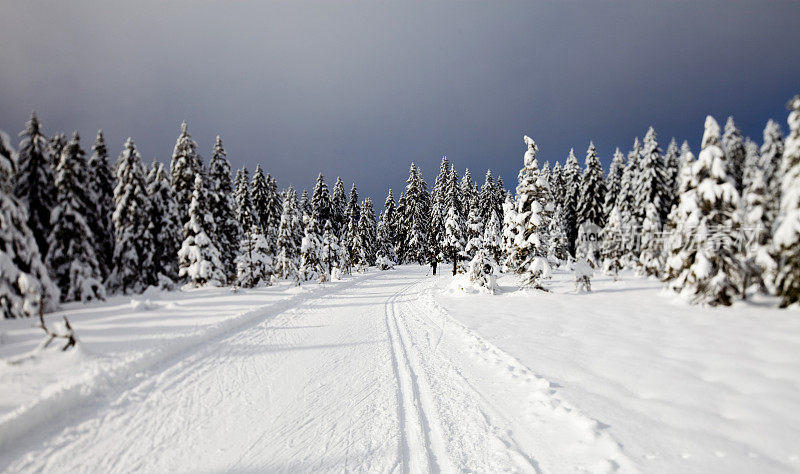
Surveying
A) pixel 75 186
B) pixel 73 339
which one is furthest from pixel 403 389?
pixel 75 186

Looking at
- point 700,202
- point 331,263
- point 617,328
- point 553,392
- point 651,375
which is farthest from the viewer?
point 331,263

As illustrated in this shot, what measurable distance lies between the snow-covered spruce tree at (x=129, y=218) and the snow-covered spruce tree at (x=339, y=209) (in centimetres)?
3132

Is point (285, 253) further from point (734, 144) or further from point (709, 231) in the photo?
point (734, 144)

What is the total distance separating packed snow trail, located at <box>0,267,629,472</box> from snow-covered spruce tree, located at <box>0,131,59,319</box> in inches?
98.6

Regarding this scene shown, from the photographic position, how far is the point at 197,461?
12.1 feet

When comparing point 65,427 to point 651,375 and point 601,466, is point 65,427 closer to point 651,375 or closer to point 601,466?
point 601,466

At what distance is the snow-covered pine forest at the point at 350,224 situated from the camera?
7.25 m

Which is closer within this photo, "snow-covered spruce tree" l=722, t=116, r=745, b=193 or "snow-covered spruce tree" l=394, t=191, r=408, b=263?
"snow-covered spruce tree" l=722, t=116, r=745, b=193

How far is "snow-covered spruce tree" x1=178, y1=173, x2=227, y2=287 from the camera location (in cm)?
2212

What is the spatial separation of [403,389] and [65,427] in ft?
16.1

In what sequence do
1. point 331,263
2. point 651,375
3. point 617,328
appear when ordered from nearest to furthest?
point 651,375 < point 617,328 < point 331,263

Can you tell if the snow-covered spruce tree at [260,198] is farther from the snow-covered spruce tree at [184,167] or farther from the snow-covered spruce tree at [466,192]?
the snow-covered spruce tree at [466,192]

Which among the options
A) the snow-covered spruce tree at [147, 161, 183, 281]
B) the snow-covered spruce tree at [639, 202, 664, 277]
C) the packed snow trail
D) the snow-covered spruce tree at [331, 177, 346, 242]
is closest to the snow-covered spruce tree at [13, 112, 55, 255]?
the packed snow trail

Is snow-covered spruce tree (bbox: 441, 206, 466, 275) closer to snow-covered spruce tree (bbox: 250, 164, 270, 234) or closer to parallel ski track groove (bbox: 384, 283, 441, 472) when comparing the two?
snow-covered spruce tree (bbox: 250, 164, 270, 234)
